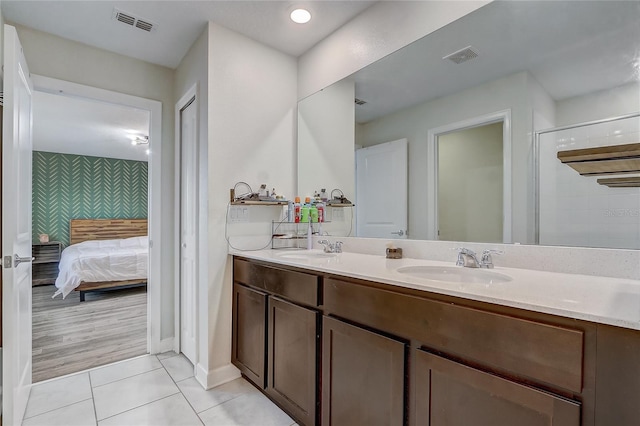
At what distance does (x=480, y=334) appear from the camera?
905 mm

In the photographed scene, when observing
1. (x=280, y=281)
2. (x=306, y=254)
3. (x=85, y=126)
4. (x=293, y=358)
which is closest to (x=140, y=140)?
(x=85, y=126)

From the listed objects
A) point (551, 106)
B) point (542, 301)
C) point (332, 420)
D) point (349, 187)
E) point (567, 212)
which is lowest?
point (332, 420)

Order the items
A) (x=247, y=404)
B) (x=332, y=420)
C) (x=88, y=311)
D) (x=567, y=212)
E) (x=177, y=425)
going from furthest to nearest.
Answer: (x=88, y=311), (x=247, y=404), (x=177, y=425), (x=332, y=420), (x=567, y=212)

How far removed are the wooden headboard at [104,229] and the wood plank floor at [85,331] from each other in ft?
5.93

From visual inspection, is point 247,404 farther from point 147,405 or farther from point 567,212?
point 567,212

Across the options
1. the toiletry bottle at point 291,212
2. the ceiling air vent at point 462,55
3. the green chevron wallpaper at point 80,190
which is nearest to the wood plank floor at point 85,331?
the toiletry bottle at point 291,212

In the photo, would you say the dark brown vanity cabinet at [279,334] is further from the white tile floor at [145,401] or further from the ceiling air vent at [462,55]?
the ceiling air vent at [462,55]

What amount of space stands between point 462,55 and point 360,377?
1632 millimetres

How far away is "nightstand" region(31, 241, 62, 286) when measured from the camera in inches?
207

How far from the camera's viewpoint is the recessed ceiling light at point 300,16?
1981 mm

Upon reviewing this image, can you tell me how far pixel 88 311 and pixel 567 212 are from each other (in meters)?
4.72

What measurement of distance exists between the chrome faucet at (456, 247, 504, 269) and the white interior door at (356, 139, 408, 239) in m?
0.45

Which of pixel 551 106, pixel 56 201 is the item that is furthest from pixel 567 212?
pixel 56 201

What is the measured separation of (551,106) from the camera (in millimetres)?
1303
